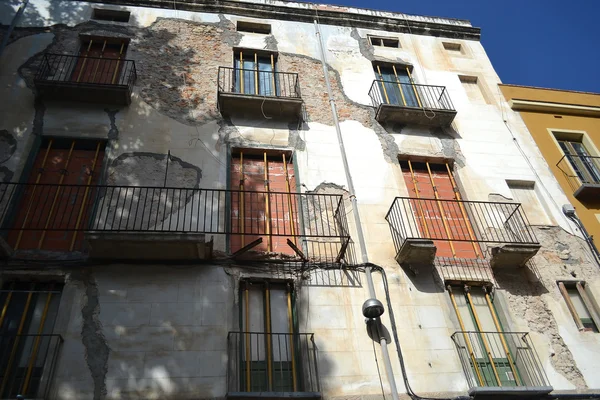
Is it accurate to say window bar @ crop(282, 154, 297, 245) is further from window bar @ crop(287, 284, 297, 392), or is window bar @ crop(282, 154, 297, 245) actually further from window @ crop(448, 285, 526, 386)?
window @ crop(448, 285, 526, 386)

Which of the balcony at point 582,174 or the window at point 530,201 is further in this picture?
the balcony at point 582,174

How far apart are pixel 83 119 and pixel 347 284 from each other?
6904mm

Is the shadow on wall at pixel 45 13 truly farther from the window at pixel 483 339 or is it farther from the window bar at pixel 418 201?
the window at pixel 483 339

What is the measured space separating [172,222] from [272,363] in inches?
131

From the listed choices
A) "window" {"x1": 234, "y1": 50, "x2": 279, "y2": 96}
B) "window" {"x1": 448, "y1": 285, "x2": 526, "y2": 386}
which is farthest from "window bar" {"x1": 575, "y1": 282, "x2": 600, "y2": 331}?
"window" {"x1": 234, "y1": 50, "x2": 279, "y2": 96}

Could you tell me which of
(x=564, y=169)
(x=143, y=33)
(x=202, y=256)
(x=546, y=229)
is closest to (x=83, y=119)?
(x=143, y=33)

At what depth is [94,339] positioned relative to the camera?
757 centimetres

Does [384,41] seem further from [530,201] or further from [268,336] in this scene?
[268,336]

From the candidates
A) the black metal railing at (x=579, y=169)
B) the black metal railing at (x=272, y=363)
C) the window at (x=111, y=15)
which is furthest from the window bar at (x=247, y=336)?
the window at (x=111, y=15)

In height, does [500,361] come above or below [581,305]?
below

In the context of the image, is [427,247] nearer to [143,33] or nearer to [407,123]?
[407,123]

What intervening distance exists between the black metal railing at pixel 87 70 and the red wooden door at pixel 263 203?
3.44 meters

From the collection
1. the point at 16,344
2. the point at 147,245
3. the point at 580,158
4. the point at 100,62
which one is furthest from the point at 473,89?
the point at 16,344

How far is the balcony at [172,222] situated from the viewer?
8.41 m
